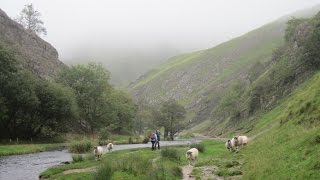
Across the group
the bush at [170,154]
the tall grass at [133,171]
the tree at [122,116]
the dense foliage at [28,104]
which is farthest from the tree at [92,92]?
the tall grass at [133,171]

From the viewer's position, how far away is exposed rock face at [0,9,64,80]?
148062 millimetres

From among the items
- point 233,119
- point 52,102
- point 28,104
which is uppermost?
point 52,102

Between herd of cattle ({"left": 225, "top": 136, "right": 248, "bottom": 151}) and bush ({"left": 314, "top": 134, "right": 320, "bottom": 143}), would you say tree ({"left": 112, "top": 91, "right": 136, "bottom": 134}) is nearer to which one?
herd of cattle ({"left": 225, "top": 136, "right": 248, "bottom": 151})

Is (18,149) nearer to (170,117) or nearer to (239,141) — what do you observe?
(239,141)

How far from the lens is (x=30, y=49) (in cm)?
16288

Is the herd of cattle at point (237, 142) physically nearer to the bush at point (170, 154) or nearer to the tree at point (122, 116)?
the bush at point (170, 154)

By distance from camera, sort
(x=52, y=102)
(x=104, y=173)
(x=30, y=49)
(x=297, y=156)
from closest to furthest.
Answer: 1. (x=297, y=156)
2. (x=104, y=173)
3. (x=52, y=102)
4. (x=30, y=49)

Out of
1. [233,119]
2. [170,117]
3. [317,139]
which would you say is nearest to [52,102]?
[233,119]

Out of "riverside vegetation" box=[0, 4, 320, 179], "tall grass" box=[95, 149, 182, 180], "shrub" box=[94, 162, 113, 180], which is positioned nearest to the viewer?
"shrub" box=[94, 162, 113, 180]

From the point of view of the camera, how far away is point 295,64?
112 metres

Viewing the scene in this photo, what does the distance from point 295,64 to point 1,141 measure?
7702 centimetres

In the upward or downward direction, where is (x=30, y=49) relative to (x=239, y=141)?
upward

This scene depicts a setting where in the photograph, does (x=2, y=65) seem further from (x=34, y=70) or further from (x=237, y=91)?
(x=237, y=91)

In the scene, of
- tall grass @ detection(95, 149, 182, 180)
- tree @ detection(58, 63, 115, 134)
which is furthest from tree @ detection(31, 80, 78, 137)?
tall grass @ detection(95, 149, 182, 180)
